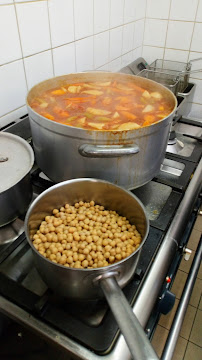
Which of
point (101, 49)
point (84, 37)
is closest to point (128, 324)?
point (84, 37)

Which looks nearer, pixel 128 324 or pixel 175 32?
pixel 128 324

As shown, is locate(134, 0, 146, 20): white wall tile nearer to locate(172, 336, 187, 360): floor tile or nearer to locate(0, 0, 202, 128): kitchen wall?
locate(0, 0, 202, 128): kitchen wall

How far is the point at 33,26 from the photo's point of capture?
960 millimetres

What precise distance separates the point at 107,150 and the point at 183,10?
1379 mm

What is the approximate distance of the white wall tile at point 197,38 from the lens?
160 cm

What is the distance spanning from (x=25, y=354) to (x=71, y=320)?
231 mm

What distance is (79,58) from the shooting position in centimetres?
125

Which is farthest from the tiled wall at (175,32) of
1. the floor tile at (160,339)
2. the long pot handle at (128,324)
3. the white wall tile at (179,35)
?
the long pot handle at (128,324)

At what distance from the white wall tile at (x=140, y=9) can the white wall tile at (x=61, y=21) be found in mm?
633

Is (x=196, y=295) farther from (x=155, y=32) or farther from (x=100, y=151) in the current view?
(x=155, y=32)

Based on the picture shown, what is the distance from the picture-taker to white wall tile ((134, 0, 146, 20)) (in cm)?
158

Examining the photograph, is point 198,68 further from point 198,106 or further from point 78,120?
point 78,120

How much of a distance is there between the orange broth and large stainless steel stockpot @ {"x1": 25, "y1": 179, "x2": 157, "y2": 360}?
0.62ft

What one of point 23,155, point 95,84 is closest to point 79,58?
point 95,84
